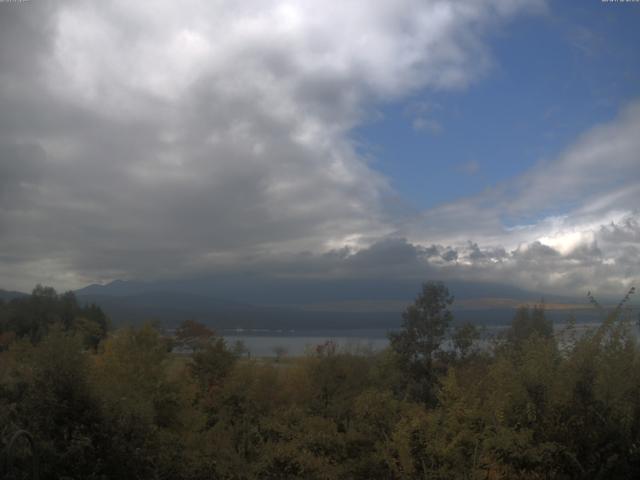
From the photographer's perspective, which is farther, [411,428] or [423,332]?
[423,332]

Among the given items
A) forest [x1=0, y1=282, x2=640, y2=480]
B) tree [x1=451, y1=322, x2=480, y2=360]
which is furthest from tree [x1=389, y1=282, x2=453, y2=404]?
forest [x1=0, y1=282, x2=640, y2=480]

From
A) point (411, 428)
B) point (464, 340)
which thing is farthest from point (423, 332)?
point (411, 428)

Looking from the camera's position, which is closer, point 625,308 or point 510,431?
point 510,431

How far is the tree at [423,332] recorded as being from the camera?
31188 mm

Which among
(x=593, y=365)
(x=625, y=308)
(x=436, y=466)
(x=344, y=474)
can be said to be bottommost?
(x=344, y=474)

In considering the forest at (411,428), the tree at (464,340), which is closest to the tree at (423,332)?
the tree at (464,340)

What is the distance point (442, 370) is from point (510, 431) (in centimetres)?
2085

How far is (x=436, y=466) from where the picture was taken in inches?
448

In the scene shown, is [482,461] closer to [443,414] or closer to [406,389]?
[443,414]

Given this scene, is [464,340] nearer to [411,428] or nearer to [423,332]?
[423,332]

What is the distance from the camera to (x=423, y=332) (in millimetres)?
31578

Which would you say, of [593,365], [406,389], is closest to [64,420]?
[593,365]

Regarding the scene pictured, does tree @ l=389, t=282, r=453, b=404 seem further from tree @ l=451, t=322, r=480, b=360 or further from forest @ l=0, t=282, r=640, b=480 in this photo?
forest @ l=0, t=282, r=640, b=480

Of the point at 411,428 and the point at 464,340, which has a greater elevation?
the point at 464,340
